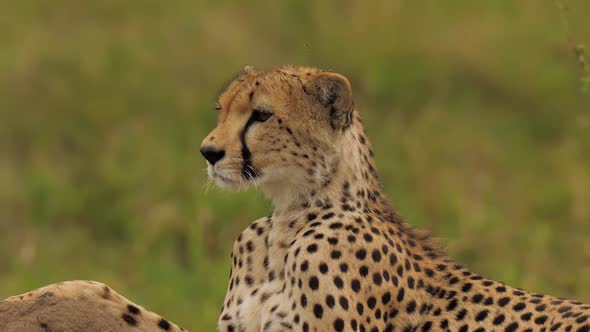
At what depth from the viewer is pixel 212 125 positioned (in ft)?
27.8

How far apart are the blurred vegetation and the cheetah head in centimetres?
255

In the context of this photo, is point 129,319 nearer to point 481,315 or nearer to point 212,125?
point 481,315

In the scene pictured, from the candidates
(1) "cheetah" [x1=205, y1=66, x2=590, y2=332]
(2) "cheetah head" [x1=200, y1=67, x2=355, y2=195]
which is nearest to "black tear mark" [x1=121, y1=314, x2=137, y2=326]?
(1) "cheetah" [x1=205, y1=66, x2=590, y2=332]

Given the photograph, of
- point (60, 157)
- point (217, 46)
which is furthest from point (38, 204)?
point (217, 46)

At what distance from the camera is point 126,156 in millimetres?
8258

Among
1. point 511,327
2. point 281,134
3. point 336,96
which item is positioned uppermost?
point 336,96

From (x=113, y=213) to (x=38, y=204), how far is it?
→ 1.24ft

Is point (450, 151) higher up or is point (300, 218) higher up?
point (450, 151)

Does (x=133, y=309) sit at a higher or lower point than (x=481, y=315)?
lower

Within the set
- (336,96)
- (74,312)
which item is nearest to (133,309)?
(74,312)

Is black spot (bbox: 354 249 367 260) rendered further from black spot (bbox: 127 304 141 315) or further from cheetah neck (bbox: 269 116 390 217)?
black spot (bbox: 127 304 141 315)

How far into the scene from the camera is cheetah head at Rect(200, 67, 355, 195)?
4473 millimetres

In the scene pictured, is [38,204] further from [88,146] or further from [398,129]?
[398,129]

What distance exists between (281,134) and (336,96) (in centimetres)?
19
